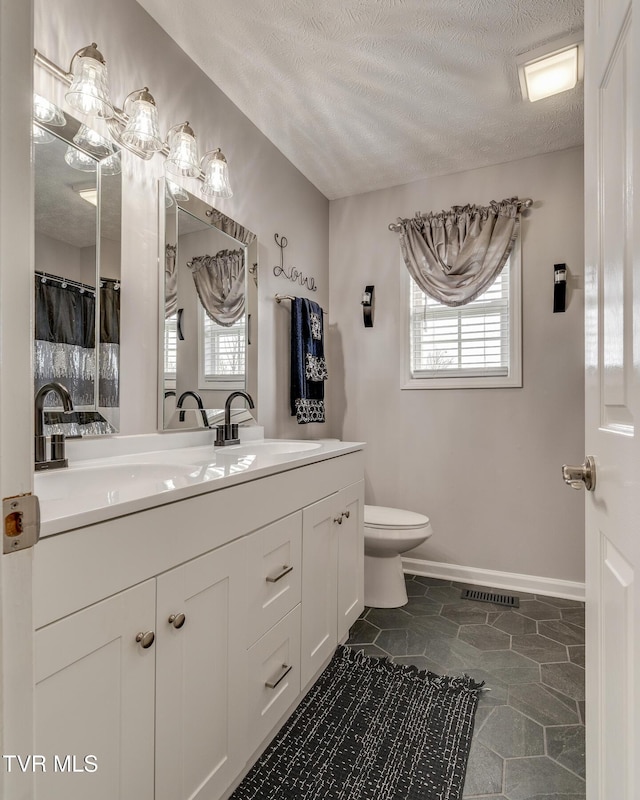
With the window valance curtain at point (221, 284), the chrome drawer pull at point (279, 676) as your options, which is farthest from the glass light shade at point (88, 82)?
the chrome drawer pull at point (279, 676)

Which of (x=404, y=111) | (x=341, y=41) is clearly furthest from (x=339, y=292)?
(x=341, y=41)

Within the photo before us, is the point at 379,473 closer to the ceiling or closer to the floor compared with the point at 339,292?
closer to the floor

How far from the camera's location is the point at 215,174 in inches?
75.4

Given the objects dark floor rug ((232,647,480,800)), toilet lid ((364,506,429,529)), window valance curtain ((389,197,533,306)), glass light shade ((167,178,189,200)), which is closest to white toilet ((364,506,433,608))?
toilet lid ((364,506,429,529))

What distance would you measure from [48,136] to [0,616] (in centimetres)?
136

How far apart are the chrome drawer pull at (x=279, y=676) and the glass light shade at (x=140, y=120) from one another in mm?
1776

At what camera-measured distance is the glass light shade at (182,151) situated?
172 cm

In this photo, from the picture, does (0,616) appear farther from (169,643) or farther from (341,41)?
(341,41)

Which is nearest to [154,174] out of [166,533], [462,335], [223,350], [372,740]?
[223,350]

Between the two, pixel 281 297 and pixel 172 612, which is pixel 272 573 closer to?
pixel 172 612

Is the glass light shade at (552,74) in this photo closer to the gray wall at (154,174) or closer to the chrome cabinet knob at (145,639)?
the gray wall at (154,174)

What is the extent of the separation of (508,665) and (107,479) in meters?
1.72

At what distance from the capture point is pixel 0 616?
18.9 inches

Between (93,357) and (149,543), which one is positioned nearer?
(149,543)
